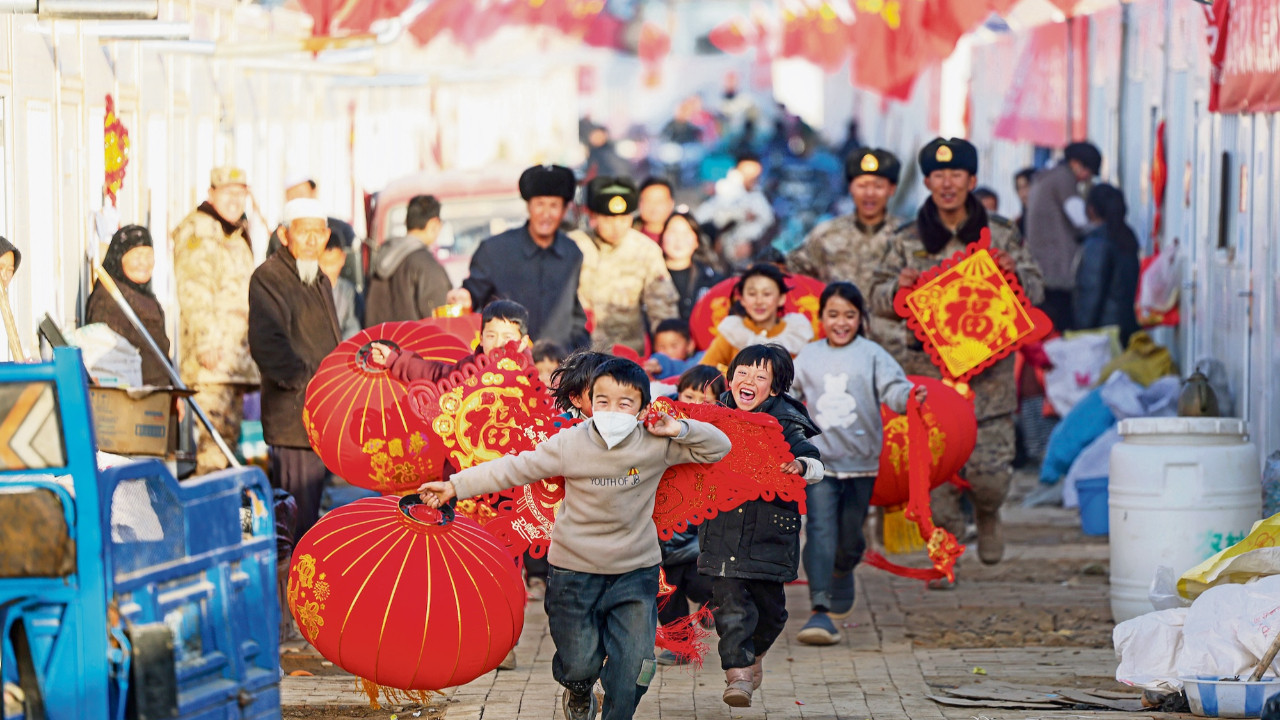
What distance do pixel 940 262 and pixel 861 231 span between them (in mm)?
909

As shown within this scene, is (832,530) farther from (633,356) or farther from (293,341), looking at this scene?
(293,341)

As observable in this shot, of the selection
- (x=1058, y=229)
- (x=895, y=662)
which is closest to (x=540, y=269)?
(x=895, y=662)

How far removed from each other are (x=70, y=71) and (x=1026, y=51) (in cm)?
1353

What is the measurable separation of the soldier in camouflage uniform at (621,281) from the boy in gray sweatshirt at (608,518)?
193 inches

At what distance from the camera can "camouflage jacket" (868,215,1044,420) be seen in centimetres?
1071

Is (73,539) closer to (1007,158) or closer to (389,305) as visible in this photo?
(389,305)

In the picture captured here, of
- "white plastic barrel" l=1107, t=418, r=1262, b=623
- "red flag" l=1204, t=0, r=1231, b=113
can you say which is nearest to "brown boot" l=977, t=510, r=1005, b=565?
"white plastic barrel" l=1107, t=418, r=1262, b=623

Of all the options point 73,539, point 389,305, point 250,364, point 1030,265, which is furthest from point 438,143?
point 73,539

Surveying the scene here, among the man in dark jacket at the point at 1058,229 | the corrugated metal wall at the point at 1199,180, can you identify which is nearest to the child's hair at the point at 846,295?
the corrugated metal wall at the point at 1199,180

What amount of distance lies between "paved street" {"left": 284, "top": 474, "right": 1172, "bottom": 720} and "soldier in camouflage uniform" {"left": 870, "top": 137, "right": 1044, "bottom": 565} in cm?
69

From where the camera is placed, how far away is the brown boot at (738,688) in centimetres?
723

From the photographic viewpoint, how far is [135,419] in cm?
578

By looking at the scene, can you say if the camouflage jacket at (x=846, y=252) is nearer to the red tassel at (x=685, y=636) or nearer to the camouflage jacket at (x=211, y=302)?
the camouflage jacket at (x=211, y=302)

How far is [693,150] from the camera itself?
3722 centimetres
